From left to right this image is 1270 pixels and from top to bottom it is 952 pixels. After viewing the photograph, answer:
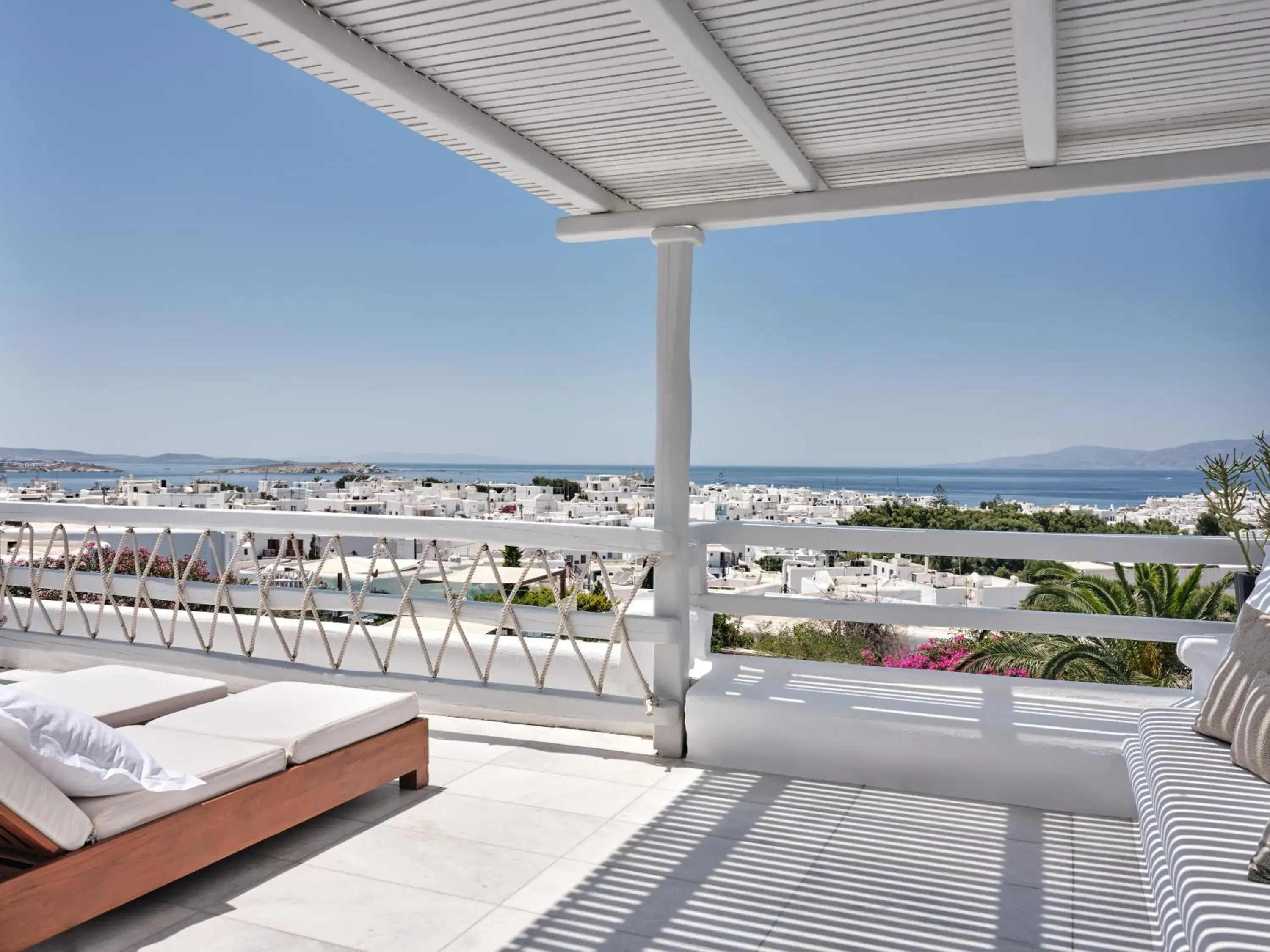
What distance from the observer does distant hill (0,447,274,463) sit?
20531 mm

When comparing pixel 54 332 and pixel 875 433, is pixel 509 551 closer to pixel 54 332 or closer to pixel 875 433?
pixel 54 332

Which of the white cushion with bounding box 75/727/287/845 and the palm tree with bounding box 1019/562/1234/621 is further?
the palm tree with bounding box 1019/562/1234/621

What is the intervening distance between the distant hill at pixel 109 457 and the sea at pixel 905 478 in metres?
0.27

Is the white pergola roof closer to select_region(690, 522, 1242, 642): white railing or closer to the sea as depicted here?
select_region(690, 522, 1242, 642): white railing

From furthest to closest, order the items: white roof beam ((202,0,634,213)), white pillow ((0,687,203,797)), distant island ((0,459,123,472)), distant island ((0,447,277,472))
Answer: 1. distant island ((0,447,277,472))
2. distant island ((0,459,123,472))
3. white roof beam ((202,0,634,213))
4. white pillow ((0,687,203,797))

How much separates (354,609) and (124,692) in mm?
1264

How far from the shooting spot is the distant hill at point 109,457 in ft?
67.4

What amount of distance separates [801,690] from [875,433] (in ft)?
89.9

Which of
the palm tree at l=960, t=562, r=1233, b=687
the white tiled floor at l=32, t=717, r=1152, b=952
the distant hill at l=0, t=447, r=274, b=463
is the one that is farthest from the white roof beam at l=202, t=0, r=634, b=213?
the distant hill at l=0, t=447, r=274, b=463

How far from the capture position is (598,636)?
4.20m

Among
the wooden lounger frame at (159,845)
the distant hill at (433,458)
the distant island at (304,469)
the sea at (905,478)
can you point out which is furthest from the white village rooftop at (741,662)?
the distant hill at (433,458)

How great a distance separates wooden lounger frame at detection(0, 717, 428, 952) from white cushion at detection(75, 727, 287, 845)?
0.02 metres

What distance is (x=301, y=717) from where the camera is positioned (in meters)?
3.27

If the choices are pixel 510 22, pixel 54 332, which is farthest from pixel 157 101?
pixel 510 22
